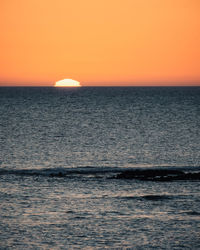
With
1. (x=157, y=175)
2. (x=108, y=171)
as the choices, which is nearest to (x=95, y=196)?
(x=157, y=175)

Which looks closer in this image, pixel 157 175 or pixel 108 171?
pixel 157 175

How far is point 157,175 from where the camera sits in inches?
1603

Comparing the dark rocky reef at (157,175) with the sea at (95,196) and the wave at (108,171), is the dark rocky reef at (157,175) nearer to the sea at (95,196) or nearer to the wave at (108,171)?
the wave at (108,171)

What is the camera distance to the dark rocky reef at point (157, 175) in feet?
128

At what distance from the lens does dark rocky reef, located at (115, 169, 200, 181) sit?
3916 cm

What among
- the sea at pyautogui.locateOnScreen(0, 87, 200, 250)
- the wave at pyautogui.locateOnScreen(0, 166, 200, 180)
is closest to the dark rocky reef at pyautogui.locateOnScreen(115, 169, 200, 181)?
the wave at pyautogui.locateOnScreen(0, 166, 200, 180)

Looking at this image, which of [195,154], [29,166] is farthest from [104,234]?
[195,154]

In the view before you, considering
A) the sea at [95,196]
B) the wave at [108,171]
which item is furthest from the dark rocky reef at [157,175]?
the sea at [95,196]

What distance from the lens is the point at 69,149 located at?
5828cm

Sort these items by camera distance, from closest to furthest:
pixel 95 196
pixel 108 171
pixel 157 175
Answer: pixel 95 196, pixel 157 175, pixel 108 171

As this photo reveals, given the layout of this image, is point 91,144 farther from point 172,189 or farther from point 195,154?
point 172,189

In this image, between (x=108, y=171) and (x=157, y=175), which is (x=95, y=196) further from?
(x=108, y=171)

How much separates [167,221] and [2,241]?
377 inches

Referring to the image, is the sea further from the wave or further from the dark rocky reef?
the dark rocky reef
